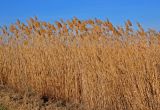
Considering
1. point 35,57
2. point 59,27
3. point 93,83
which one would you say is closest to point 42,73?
point 35,57

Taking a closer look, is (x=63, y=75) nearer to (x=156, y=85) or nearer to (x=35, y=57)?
(x=35, y=57)

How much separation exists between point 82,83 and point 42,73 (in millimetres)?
1417

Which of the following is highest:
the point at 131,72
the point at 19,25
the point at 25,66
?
the point at 19,25

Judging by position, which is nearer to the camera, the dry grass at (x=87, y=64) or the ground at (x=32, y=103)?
the dry grass at (x=87, y=64)

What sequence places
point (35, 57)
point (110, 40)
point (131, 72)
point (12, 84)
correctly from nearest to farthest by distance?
point (131, 72), point (110, 40), point (35, 57), point (12, 84)

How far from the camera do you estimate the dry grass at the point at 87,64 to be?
4727mm

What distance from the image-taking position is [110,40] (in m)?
5.52

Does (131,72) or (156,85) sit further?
(131,72)

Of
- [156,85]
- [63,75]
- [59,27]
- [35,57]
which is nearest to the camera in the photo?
[156,85]

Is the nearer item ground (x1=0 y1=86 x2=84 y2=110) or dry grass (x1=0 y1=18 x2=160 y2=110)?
dry grass (x1=0 y1=18 x2=160 y2=110)

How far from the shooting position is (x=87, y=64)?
5.77m

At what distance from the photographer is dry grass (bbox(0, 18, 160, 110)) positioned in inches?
186

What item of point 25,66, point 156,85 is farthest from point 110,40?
point 25,66

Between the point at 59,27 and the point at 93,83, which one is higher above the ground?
the point at 59,27
